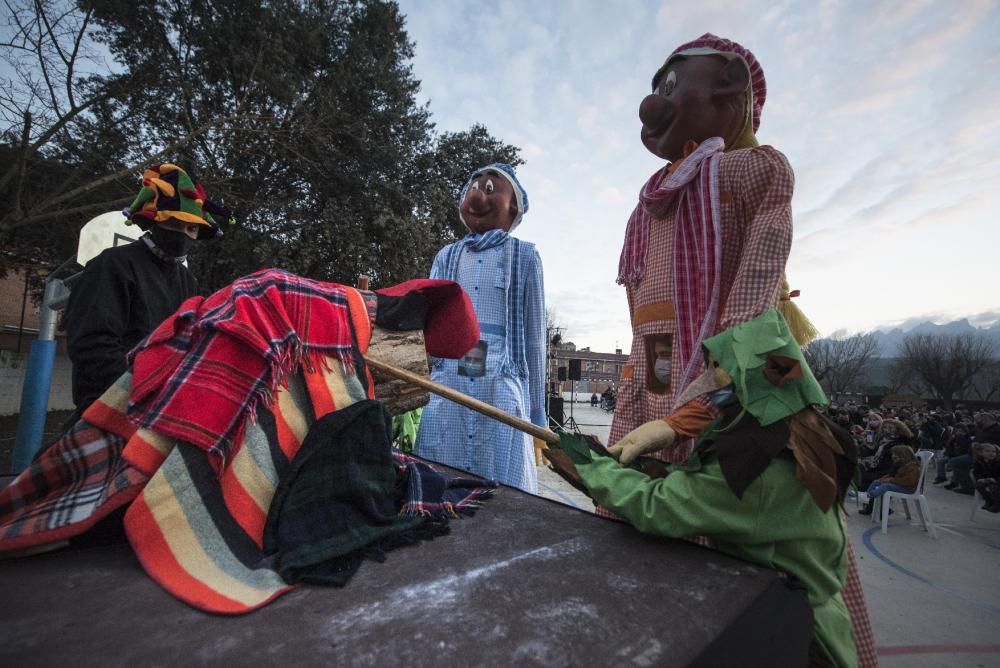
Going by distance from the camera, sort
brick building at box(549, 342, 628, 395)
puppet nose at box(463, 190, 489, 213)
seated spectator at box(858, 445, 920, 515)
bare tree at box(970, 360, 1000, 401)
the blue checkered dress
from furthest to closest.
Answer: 1. brick building at box(549, 342, 628, 395)
2. bare tree at box(970, 360, 1000, 401)
3. seated spectator at box(858, 445, 920, 515)
4. puppet nose at box(463, 190, 489, 213)
5. the blue checkered dress

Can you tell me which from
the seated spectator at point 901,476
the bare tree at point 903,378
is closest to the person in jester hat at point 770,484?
the seated spectator at point 901,476

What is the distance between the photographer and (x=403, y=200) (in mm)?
10273

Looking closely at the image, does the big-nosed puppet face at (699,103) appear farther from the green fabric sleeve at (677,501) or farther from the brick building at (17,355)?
the brick building at (17,355)

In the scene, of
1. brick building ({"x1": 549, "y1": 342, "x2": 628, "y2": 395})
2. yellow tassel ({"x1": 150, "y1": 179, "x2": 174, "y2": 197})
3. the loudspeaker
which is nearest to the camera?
yellow tassel ({"x1": 150, "y1": 179, "x2": 174, "y2": 197})

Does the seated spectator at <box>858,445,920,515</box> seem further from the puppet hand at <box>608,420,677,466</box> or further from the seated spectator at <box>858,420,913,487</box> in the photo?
the puppet hand at <box>608,420,677,466</box>

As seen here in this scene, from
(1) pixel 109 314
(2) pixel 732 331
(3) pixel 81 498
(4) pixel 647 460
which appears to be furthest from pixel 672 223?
(1) pixel 109 314

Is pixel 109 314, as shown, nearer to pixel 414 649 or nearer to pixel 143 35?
pixel 414 649

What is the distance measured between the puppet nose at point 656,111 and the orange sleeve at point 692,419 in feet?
3.93

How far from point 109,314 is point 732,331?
8.13 ft

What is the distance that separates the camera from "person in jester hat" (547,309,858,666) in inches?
42.4

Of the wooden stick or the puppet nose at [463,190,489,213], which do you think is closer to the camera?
the wooden stick

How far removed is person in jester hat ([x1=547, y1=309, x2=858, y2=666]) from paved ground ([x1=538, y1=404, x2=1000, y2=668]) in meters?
2.55

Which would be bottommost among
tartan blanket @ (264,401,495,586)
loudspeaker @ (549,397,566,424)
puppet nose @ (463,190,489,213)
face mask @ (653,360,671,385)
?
loudspeaker @ (549,397,566,424)

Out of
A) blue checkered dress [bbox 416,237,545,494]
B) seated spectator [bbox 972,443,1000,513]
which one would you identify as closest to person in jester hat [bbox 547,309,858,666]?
blue checkered dress [bbox 416,237,545,494]
